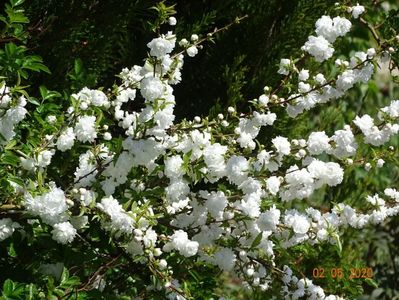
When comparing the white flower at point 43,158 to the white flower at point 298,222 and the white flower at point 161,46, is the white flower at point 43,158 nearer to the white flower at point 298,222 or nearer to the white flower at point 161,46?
the white flower at point 161,46

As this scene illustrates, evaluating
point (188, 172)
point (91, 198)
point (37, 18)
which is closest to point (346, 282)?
point (188, 172)

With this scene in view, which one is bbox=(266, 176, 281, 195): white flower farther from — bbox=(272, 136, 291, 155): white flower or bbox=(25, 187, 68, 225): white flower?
bbox=(25, 187, 68, 225): white flower

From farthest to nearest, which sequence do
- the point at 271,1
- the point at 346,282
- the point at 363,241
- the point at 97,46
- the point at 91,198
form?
the point at 363,241 < the point at 271,1 < the point at 97,46 < the point at 346,282 < the point at 91,198

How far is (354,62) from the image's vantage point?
2.33 m

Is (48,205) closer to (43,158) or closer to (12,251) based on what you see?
(43,158)

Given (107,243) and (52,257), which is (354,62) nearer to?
(107,243)

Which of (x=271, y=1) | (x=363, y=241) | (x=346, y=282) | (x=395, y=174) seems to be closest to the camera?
(x=346, y=282)

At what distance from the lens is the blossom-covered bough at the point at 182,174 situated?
2002mm

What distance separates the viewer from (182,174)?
6.79 ft

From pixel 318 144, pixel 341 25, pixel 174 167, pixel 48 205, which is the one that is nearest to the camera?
pixel 48 205

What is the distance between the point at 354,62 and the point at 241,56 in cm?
83

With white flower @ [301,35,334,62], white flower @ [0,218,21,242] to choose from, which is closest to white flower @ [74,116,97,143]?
white flower @ [0,218,21,242]
